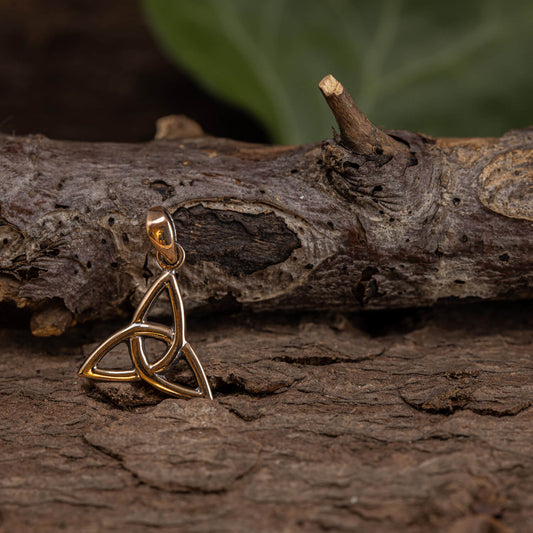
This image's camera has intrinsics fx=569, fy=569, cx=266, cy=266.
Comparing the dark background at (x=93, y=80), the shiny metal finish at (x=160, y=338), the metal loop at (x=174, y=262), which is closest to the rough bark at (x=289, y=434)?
the shiny metal finish at (x=160, y=338)

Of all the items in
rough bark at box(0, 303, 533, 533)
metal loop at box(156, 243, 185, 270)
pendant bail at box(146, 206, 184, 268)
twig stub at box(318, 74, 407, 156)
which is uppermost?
twig stub at box(318, 74, 407, 156)

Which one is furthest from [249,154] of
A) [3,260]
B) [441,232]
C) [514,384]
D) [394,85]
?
[394,85]

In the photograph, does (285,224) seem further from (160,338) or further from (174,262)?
(160,338)

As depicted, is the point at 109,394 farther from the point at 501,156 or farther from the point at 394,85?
the point at 394,85

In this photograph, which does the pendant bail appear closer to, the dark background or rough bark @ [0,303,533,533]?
rough bark @ [0,303,533,533]

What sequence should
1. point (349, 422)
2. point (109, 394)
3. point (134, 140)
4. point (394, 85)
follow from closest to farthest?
point (349, 422), point (109, 394), point (394, 85), point (134, 140)

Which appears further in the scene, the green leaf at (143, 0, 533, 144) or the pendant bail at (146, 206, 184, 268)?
the green leaf at (143, 0, 533, 144)

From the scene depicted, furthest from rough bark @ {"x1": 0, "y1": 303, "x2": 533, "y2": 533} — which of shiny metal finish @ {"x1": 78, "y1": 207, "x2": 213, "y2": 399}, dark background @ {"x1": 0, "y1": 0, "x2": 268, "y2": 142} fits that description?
dark background @ {"x1": 0, "y1": 0, "x2": 268, "y2": 142}
